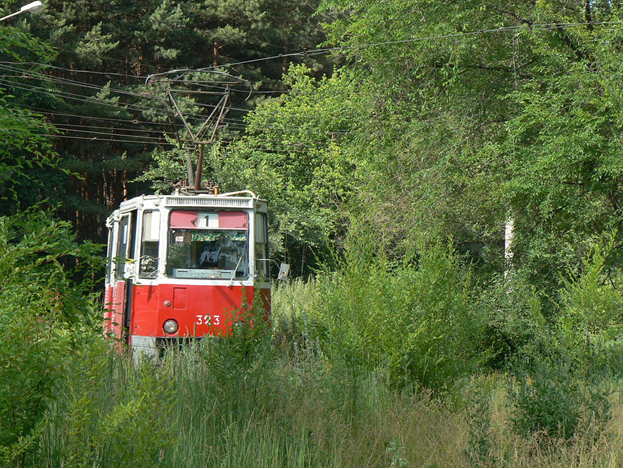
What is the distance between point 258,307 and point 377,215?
6.07m

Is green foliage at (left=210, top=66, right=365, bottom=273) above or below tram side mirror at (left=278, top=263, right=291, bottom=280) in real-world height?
above

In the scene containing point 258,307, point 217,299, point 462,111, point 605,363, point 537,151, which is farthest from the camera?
point 462,111

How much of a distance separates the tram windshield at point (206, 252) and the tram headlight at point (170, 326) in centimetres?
64

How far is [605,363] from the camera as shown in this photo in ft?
25.9

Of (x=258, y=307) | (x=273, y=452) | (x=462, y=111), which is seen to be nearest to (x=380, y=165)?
(x=462, y=111)

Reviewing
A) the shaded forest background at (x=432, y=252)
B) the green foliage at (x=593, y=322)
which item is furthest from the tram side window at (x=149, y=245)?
the green foliage at (x=593, y=322)

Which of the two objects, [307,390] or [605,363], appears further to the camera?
[605,363]

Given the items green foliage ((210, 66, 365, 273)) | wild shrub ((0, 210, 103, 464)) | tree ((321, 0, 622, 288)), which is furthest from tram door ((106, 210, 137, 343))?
green foliage ((210, 66, 365, 273))

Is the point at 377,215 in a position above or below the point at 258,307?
above

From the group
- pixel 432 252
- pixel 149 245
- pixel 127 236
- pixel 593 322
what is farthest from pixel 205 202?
pixel 593 322

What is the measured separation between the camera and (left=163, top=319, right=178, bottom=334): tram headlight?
37.5ft

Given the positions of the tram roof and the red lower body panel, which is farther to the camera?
the tram roof

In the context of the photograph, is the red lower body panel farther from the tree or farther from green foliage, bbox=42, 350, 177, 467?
green foliage, bbox=42, 350, 177, 467

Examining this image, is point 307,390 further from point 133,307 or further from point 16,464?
point 133,307
